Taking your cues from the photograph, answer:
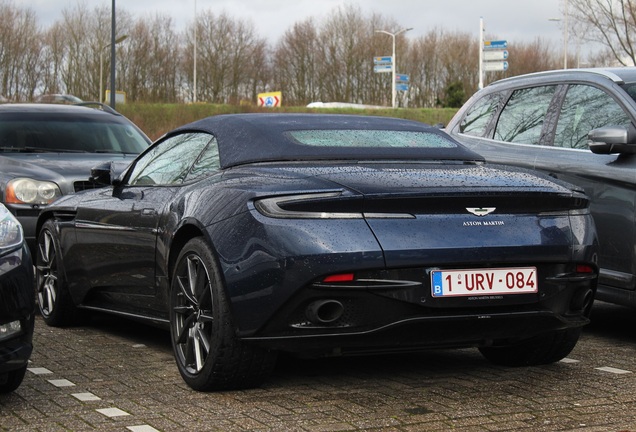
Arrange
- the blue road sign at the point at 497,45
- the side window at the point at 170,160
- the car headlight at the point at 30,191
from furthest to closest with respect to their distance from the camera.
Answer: the blue road sign at the point at 497,45, the car headlight at the point at 30,191, the side window at the point at 170,160

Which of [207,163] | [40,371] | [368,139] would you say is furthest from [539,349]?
[40,371]

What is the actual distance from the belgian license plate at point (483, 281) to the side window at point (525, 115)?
2.84m

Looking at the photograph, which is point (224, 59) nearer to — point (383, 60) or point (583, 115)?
point (383, 60)

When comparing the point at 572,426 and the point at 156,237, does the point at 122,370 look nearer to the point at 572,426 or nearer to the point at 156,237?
the point at 156,237

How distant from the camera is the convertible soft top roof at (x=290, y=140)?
562 cm

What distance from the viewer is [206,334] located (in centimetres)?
524

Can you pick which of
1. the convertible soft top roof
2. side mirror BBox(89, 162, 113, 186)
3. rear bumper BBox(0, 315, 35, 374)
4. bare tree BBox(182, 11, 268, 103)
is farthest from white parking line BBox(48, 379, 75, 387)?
bare tree BBox(182, 11, 268, 103)

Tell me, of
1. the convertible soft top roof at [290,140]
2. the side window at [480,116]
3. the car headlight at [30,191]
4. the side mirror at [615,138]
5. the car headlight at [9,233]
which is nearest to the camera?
the car headlight at [9,233]

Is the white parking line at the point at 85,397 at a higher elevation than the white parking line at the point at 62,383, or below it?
higher

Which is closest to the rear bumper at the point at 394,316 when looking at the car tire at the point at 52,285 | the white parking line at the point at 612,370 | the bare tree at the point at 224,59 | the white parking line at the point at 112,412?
the white parking line at the point at 112,412

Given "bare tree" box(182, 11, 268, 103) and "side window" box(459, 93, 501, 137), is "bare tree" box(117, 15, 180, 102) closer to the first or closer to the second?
"bare tree" box(182, 11, 268, 103)

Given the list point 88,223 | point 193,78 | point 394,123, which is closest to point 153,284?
point 88,223

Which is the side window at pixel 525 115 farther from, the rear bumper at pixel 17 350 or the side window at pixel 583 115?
the rear bumper at pixel 17 350

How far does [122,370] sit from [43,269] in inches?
84.2
